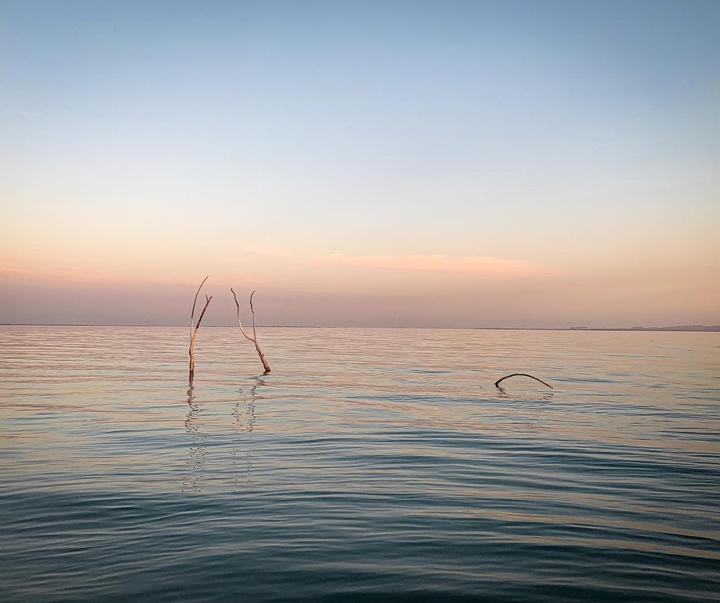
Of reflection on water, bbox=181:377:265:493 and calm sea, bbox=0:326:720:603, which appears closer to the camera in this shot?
calm sea, bbox=0:326:720:603

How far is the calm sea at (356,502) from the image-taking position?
314 inches

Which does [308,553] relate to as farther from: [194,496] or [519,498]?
[519,498]

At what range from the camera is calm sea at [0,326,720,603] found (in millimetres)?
7969

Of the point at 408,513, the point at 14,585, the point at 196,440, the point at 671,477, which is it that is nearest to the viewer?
the point at 14,585

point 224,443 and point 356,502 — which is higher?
point 356,502

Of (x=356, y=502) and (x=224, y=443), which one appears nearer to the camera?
(x=356, y=502)

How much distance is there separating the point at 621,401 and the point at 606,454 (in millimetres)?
14326

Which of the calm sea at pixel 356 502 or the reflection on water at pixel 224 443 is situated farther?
the reflection on water at pixel 224 443

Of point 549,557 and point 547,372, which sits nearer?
point 549,557

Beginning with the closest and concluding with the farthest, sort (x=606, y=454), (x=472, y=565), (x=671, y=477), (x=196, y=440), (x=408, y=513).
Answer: (x=472, y=565)
(x=408, y=513)
(x=671, y=477)
(x=606, y=454)
(x=196, y=440)

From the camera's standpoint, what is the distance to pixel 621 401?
3061 cm

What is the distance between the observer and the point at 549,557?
29.1 feet

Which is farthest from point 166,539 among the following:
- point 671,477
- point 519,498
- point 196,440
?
point 671,477

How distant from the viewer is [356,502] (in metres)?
12.0
